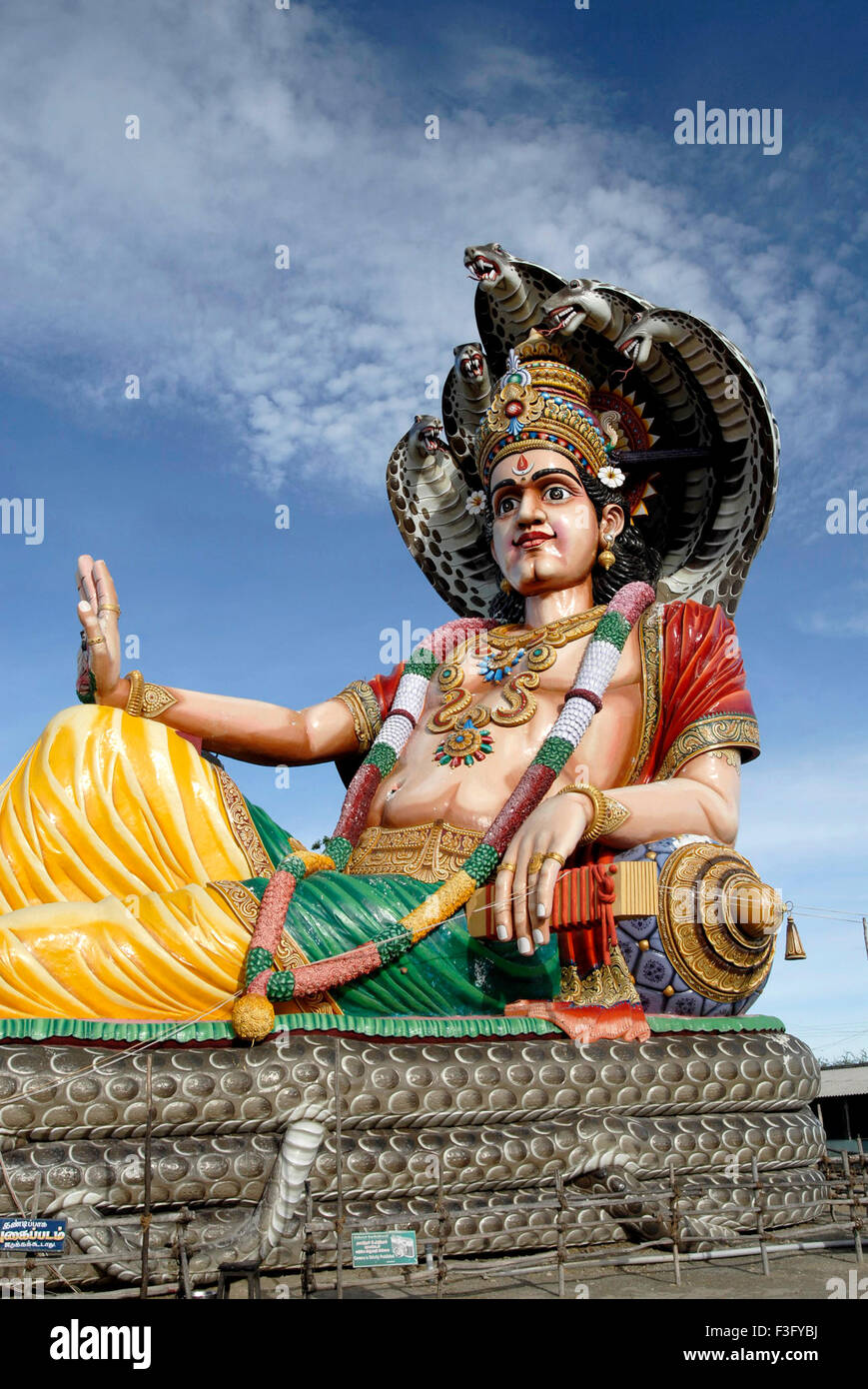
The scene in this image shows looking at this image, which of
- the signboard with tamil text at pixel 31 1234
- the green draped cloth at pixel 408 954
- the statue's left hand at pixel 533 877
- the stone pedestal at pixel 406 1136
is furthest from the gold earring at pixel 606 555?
the signboard with tamil text at pixel 31 1234

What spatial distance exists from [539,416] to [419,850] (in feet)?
9.54

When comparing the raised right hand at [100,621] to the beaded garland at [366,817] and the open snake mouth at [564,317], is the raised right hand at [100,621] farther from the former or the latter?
the open snake mouth at [564,317]

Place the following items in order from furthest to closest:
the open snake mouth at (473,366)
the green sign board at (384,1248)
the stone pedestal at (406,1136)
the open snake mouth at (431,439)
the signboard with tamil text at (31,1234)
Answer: the open snake mouth at (431,439) < the open snake mouth at (473,366) < the stone pedestal at (406,1136) < the green sign board at (384,1248) < the signboard with tamil text at (31,1234)

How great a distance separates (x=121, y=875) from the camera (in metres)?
5.66

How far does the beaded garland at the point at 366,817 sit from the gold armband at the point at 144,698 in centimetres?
124

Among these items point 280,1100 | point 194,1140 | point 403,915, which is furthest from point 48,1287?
point 403,915

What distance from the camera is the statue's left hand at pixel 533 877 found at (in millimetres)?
5527

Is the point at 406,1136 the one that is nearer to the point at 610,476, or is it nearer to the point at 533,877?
the point at 533,877

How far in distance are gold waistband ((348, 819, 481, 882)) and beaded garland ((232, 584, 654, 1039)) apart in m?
0.18

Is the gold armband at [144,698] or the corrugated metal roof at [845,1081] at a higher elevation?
the gold armband at [144,698]

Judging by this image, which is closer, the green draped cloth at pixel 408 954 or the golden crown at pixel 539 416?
the green draped cloth at pixel 408 954

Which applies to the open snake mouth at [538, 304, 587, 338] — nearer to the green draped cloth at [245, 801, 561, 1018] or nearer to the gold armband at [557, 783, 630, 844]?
the gold armband at [557, 783, 630, 844]

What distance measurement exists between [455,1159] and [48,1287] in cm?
186
